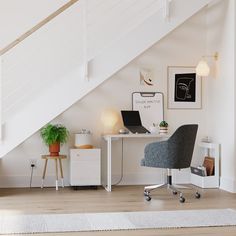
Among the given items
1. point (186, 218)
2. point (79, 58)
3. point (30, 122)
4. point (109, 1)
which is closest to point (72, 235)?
point (186, 218)

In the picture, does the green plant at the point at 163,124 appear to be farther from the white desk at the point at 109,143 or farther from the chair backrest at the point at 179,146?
the chair backrest at the point at 179,146

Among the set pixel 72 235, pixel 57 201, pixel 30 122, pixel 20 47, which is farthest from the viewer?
pixel 20 47

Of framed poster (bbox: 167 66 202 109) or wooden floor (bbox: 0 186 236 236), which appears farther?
framed poster (bbox: 167 66 202 109)

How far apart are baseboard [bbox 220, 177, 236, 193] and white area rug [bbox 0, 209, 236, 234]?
1.38 metres

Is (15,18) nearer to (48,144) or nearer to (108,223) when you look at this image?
(48,144)

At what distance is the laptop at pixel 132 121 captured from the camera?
21.0ft

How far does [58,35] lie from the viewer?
647 cm

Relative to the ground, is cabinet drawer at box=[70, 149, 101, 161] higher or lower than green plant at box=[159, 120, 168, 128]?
lower

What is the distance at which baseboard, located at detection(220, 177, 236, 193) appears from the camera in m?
5.86

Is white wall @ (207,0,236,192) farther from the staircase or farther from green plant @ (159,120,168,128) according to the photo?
green plant @ (159,120,168,128)

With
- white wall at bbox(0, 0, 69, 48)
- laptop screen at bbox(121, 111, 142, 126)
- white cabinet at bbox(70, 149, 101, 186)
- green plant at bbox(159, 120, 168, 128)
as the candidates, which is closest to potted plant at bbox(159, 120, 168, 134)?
green plant at bbox(159, 120, 168, 128)

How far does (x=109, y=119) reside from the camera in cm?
652

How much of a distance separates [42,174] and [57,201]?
1230 millimetres

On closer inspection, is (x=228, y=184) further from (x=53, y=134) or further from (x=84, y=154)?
(x=53, y=134)
